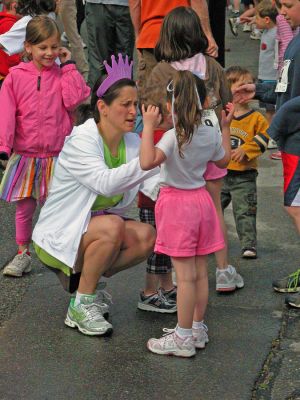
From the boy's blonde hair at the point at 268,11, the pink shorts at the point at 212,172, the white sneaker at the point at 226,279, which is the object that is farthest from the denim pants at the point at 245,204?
the boy's blonde hair at the point at 268,11

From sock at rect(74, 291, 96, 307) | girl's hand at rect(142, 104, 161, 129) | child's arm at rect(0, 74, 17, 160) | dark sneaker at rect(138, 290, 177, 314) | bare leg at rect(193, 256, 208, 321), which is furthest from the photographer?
child's arm at rect(0, 74, 17, 160)

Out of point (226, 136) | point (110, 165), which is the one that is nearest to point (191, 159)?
point (226, 136)

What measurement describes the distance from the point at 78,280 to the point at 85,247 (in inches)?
9.2

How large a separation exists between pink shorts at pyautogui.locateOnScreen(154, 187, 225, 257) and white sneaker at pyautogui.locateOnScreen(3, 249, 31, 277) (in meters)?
1.32

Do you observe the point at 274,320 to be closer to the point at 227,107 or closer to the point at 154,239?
the point at 154,239

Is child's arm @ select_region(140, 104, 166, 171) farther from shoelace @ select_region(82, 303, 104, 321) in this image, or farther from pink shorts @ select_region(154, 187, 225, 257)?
shoelace @ select_region(82, 303, 104, 321)

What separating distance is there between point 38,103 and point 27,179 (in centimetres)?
44

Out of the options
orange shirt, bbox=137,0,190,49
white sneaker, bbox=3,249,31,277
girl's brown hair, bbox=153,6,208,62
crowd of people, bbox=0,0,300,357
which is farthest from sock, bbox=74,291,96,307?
orange shirt, bbox=137,0,190,49

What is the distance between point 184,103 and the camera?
13.2 ft

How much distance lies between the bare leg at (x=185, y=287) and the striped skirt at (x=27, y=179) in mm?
1331

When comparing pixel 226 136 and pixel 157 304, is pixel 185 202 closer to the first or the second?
pixel 226 136

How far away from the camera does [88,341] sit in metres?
4.45

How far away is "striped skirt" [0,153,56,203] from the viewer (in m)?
5.26

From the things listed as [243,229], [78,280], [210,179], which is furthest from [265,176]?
[78,280]
